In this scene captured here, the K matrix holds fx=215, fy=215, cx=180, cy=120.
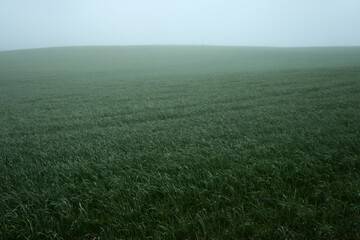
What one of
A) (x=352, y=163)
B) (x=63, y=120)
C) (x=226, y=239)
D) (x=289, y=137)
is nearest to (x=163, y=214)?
(x=226, y=239)

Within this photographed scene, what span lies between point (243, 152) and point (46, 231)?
15.3 feet

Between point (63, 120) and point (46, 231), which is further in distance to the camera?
point (63, 120)

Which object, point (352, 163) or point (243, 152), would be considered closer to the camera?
point (352, 163)

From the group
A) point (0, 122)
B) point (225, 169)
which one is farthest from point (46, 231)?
point (0, 122)

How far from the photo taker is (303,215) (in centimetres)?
354

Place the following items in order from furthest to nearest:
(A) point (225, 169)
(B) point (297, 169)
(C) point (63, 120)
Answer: (C) point (63, 120), (A) point (225, 169), (B) point (297, 169)

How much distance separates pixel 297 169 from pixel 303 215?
4.70ft

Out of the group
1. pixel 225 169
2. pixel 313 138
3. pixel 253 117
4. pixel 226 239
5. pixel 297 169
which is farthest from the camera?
pixel 253 117

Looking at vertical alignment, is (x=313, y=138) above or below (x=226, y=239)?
above

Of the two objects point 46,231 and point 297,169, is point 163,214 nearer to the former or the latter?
point 46,231

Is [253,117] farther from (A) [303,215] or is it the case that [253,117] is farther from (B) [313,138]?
(A) [303,215]

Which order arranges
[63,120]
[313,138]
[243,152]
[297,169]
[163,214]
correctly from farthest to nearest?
[63,120]
[313,138]
[243,152]
[297,169]
[163,214]

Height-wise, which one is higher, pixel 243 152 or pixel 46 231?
pixel 243 152

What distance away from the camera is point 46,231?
3.54 meters
